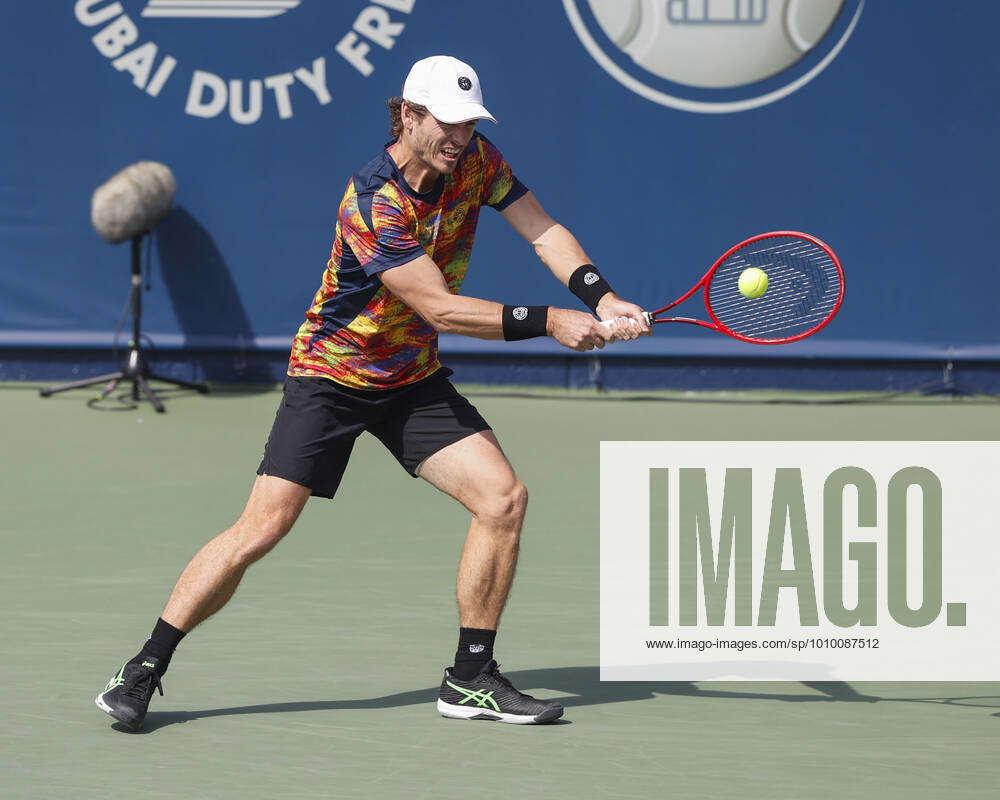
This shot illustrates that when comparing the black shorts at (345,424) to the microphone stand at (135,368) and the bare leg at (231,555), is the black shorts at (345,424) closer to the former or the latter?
the bare leg at (231,555)

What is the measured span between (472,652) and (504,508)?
40cm

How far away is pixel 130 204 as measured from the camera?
10.2m

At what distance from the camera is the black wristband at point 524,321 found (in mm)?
4492

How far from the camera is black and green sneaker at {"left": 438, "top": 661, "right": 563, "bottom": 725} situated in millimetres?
4531

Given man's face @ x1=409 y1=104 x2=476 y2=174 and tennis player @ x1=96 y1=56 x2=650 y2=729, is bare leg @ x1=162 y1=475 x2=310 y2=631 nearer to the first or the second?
tennis player @ x1=96 y1=56 x2=650 y2=729

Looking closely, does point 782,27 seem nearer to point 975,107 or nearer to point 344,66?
point 975,107

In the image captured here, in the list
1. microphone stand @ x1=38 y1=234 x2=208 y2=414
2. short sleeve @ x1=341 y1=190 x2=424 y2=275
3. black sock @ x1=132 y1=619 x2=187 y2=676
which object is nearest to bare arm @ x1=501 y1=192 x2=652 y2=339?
short sleeve @ x1=341 y1=190 x2=424 y2=275

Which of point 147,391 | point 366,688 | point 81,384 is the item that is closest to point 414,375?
point 366,688

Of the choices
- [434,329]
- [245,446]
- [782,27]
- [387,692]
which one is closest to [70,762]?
[387,692]

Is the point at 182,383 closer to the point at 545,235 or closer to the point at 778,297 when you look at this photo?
the point at 778,297

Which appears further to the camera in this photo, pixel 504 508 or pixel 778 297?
pixel 778 297

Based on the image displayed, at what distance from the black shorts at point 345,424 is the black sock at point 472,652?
1.52ft

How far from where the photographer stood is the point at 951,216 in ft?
35.0

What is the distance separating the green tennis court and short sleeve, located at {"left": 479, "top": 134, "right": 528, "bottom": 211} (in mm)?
1357
